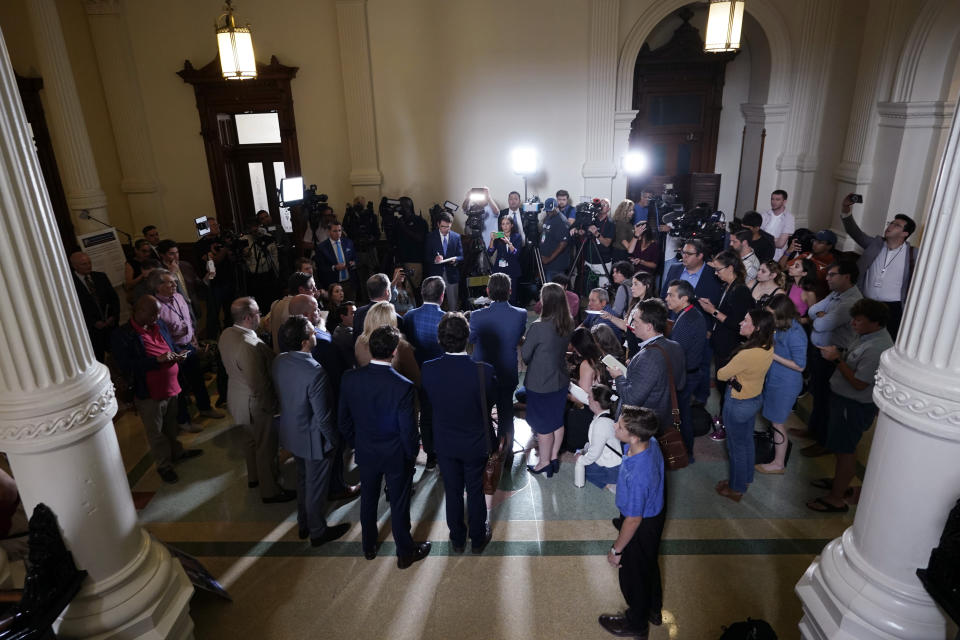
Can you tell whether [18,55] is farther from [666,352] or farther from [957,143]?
[957,143]

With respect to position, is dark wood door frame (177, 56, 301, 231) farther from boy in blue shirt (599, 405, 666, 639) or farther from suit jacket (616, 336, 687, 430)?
boy in blue shirt (599, 405, 666, 639)

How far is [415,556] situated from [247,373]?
5.33 feet

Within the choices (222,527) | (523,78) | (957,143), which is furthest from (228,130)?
(957,143)

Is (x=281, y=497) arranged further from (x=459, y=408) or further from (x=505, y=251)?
(x=505, y=251)

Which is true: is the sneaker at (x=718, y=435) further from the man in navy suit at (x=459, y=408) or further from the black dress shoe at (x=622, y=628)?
the man in navy suit at (x=459, y=408)

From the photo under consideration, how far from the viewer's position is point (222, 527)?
4316mm

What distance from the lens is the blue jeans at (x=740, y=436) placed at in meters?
4.05

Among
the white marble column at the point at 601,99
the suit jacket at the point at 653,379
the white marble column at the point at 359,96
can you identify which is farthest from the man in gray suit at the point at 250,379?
the white marble column at the point at 601,99

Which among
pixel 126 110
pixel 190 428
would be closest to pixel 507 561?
pixel 190 428

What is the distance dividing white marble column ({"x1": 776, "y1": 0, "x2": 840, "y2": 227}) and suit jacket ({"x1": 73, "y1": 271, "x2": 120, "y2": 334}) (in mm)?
8872

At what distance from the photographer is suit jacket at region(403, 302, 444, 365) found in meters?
4.60

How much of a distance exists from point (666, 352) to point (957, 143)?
1.95 m

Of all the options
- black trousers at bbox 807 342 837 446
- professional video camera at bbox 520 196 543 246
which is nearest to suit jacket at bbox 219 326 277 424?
black trousers at bbox 807 342 837 446

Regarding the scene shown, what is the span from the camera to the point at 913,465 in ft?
7.29
